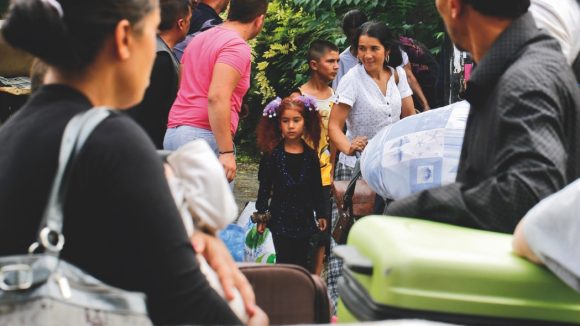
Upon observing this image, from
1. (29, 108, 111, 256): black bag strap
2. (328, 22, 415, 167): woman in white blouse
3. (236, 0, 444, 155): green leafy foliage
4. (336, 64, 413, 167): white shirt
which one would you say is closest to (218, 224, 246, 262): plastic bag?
(328, 22, 415, 167): woman in white blouse

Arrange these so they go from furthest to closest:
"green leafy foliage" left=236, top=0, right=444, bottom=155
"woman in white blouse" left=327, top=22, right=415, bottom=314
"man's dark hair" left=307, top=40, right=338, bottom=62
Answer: "green leafy foliage" left=236, top=0, right=444, bottom=155 → "man's dark hair" left=307, top=40, right=338, bottom=62 → "woman in white blouse" left=327, top=22, right=415, bottom=314

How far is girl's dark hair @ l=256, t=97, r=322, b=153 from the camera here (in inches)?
283

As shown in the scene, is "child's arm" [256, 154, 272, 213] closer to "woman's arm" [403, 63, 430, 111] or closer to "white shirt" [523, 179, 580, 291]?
"woman's arm" [403, 63, 430, 111]

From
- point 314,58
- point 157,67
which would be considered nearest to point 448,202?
point 157,67

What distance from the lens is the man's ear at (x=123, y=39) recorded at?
2.18 meters

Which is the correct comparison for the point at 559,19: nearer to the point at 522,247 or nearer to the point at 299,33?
the point at 522,247

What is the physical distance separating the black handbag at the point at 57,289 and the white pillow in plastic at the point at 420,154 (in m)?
2.23

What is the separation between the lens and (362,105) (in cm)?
695

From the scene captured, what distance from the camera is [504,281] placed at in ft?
7.09

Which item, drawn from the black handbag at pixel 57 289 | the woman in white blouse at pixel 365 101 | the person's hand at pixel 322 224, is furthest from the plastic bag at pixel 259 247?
the black handbag at pixel 57 289

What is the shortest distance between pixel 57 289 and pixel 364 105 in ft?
17.1

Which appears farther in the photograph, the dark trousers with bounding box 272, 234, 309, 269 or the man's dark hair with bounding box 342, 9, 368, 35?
the man's dark hair with bounding box 342, 9, 368, 35

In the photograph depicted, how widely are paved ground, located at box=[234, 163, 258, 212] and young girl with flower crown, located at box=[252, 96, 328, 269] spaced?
12.7 feet

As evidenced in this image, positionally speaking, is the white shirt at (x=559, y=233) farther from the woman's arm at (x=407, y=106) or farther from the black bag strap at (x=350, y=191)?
the woman's arm at (x=407, y=106)
